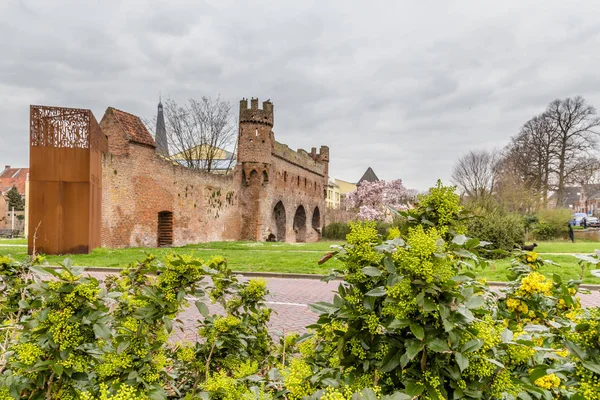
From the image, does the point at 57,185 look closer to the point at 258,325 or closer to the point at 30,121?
the point at 30,121

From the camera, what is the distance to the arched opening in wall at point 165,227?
24219mm

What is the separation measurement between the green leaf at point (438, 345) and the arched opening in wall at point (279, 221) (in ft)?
121

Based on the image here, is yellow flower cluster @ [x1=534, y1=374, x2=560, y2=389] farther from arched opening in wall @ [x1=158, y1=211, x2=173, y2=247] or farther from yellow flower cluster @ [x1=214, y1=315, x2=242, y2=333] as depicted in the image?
arched opening in wall @ [x1=158, y1=211, x2=173, y2=247]

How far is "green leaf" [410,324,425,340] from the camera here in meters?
1.33

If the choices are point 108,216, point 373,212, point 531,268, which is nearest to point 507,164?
point 373,212

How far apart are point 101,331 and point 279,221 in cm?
3789

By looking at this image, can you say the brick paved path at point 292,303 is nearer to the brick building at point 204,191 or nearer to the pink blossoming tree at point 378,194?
the brick building at point 204,191

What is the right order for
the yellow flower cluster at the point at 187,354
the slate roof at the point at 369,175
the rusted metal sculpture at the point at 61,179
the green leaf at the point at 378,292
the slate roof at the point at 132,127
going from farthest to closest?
the slate roof at the point at 369,175 < the slate roof at the point at 132,127 < the rusted metal sculpture at the point at 61,179 < the yellow flower cluster at the point at 187,354 < the green leaf at the point at 378,292

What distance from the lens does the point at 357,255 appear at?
1.63 m

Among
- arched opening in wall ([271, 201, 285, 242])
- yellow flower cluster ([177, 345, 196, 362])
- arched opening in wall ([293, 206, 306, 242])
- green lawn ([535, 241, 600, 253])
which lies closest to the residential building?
arched opening in wall ([293, 206, 306, 242])

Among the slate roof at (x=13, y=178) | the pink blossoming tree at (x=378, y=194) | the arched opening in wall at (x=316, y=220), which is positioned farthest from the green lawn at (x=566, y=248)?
the slate roof at (x=13, y=178)

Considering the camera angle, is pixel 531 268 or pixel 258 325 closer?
pixel 258 325

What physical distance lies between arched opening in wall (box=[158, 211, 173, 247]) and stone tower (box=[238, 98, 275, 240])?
9144 millimetres

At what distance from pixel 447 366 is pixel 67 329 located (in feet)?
4.73
